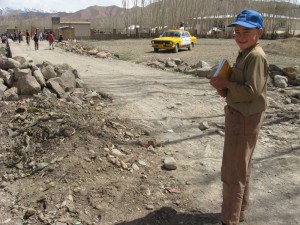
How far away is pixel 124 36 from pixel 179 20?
24.6 feet

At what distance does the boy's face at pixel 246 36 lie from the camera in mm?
2434

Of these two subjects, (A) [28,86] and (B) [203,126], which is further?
(A) [28,86]

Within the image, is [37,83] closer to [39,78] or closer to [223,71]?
[39,78]

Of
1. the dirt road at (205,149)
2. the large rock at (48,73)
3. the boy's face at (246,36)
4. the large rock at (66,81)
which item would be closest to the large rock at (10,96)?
the large rock at (66,81)

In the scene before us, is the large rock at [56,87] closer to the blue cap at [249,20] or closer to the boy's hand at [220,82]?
the boy's hand at [220,82]

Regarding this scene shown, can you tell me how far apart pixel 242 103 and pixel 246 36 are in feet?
1.58

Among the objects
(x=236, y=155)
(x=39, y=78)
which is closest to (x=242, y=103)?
(x=236, y=155)

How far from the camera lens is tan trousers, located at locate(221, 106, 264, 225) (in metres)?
2.57

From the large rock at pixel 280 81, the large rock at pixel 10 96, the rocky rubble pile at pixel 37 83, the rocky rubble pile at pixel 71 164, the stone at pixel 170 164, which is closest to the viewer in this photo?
the rocky rubble pile at pixel 71 164

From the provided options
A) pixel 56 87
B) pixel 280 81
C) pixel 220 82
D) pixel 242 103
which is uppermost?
pixel 220 82

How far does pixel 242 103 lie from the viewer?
2.51 meters

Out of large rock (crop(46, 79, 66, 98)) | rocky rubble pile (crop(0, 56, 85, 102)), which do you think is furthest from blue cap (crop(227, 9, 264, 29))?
large rock (crop(46, 79, 66, 98))

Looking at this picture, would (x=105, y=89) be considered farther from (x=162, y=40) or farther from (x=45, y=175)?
(x=162, y=40)

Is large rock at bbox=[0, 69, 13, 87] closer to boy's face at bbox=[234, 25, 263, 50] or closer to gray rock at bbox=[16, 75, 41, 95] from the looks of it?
gray rock at bbox=[16, 75, 41, 95]
